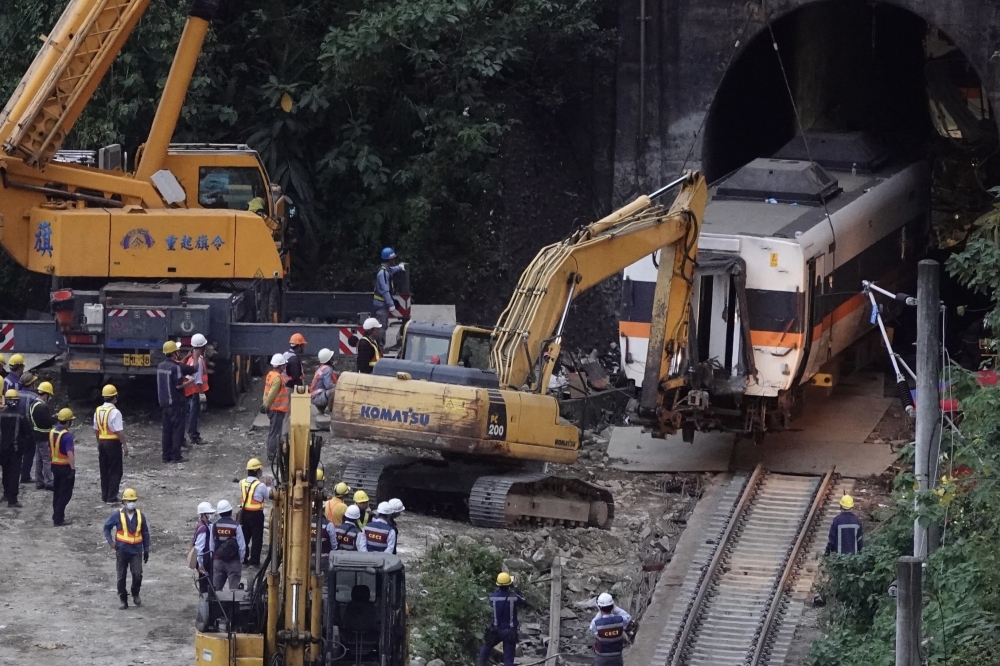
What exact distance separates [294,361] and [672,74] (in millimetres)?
9500

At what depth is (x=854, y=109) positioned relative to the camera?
30.1 metres

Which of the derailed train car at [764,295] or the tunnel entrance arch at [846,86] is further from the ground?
the tunnel entrance arch at [846,86]

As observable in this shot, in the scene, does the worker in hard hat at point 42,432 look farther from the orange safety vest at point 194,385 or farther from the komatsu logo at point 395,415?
the komatsu logo at point 395,415

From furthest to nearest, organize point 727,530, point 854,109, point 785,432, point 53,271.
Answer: point 854,109 < point 785,432 < point 53,271 < point 727,530

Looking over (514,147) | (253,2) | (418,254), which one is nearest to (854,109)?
(514,147)

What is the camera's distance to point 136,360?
22391mm

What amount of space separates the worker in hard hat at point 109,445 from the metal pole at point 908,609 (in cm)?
922

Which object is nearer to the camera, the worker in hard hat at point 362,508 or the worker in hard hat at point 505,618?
the worker in hard hat at point 505,618

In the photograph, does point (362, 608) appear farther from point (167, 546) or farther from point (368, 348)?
point (368, 348)

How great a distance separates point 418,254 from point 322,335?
5281 millimetres

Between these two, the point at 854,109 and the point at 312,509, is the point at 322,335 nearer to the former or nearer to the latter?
Result: the point at 312,509

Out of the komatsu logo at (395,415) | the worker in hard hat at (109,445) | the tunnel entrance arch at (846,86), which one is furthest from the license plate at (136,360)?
the tunnel entrance arch at (846,86)

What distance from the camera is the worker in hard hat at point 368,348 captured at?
22.2 m

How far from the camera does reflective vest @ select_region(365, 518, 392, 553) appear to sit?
16828 millimetres
